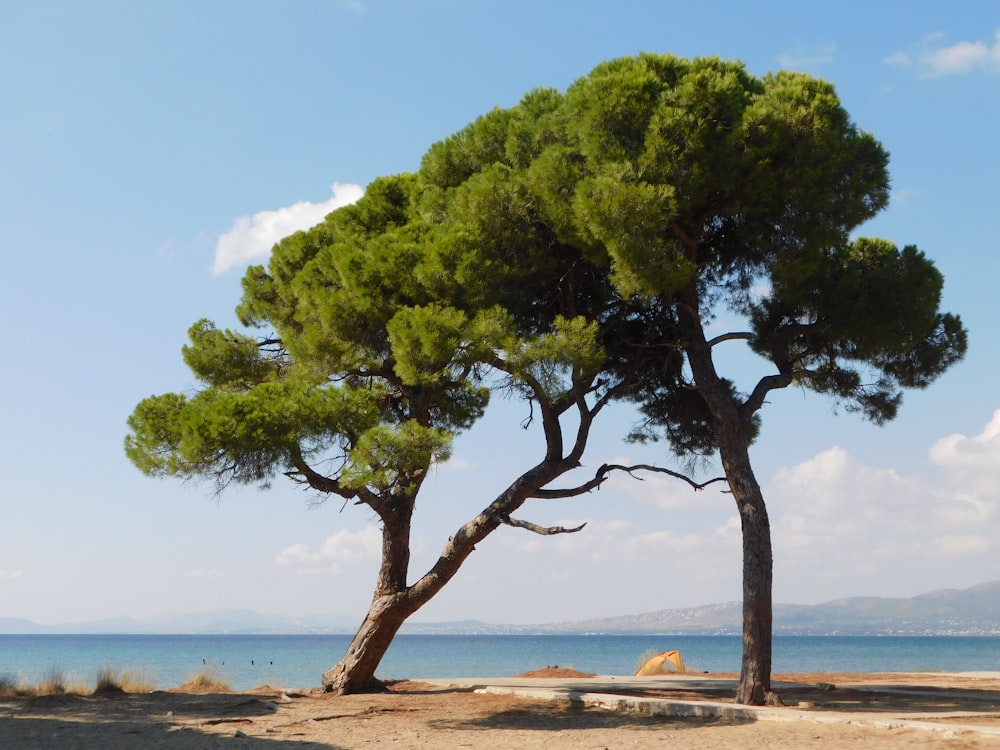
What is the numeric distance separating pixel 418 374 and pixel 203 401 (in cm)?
241

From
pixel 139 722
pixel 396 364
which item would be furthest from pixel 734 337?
pixel 139 722

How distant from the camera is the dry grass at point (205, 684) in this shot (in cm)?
1314

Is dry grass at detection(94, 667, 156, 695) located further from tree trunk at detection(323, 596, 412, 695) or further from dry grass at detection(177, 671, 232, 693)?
tree trunk at detection(323, 596, 412, 695)

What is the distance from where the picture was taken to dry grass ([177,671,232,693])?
13.1m

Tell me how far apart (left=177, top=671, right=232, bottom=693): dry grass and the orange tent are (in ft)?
21.4

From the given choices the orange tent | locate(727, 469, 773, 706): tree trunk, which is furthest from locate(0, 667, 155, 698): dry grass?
locate(727, 469, 773, 706): tree trunk

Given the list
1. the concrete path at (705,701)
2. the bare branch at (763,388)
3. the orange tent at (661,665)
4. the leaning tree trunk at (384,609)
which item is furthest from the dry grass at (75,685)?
the bare branch at (763,388)

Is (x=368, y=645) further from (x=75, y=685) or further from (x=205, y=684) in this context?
(x=75, y=685)

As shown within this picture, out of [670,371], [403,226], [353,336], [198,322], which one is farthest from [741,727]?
[198,322]

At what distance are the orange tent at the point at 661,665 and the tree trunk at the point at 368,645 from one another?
5.37m

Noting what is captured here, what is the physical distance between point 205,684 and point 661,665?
741cm

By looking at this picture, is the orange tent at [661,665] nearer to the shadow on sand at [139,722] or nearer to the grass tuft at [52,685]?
the shadow on sand at [139,722]

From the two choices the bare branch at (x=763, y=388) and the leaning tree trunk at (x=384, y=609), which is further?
the leaning tree trunk at (x=384, y=609)

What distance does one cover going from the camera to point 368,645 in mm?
11750
